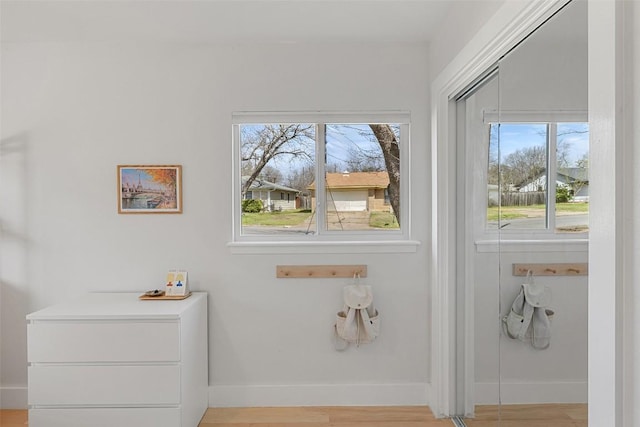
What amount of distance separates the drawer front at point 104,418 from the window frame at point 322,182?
1064mm

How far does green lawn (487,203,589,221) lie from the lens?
139 cm

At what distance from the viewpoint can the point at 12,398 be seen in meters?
2.92

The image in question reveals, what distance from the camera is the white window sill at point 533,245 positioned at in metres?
1.41

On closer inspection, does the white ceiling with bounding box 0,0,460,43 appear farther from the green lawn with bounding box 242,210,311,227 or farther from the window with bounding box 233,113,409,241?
the green lawn with bounding box 242,210,311,227

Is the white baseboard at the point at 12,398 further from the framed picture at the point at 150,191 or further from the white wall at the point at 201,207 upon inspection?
the framed picture at the point at 150,191

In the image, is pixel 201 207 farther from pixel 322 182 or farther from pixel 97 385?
pixel 97 385

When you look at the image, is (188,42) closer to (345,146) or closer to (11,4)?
(11,4)

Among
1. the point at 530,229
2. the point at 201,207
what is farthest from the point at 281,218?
the point at 530,229

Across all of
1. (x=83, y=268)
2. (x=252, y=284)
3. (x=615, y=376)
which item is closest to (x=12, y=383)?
(x=83, y=268)

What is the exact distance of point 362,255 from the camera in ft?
9.66

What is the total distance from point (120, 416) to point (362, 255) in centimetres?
165

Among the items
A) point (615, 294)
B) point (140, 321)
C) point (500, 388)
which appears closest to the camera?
point (615, 294)

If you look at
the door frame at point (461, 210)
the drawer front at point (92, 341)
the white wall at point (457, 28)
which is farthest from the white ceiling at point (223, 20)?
the drawer front at point (92, 341)

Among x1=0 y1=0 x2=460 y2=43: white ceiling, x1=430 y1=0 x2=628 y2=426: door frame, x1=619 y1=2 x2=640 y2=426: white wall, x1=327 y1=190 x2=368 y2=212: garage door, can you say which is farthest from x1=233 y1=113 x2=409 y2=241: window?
x1=619 y1=2 x2=640 y2=426: white wall
